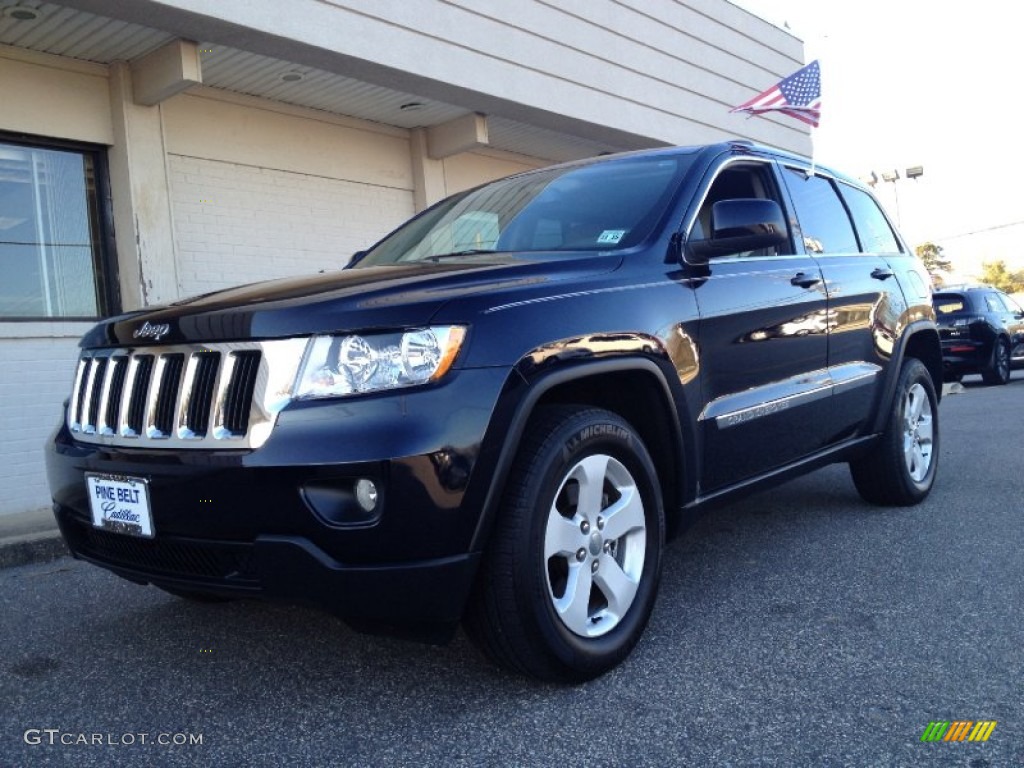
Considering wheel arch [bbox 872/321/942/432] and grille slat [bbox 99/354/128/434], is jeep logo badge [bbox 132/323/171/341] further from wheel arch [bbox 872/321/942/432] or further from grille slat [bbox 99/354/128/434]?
wheel arch [bbox 872/321/942/432]

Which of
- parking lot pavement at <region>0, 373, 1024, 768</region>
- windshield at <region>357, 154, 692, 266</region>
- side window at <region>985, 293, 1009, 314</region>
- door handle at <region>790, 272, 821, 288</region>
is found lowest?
parking lot pavement at <region>0, 373, 1024, 768</region>

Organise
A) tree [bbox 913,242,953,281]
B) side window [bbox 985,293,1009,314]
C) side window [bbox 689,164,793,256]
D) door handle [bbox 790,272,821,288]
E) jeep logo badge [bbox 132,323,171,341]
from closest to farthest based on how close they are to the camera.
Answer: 1. jeep logo badge [bbox 132,323,171,341]
2. side window [bbox 689,164,793,256]
3. door handle [bbox 790,272,821,288]
4. side window [bbox 985,293,1009,314]
5. tree [bbox 913,242,953,281]

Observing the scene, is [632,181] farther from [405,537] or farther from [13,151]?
[13,151]

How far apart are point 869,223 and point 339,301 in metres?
3.66

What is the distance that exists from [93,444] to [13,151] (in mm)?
5387

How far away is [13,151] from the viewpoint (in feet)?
23.9

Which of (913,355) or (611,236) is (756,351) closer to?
(611,236)

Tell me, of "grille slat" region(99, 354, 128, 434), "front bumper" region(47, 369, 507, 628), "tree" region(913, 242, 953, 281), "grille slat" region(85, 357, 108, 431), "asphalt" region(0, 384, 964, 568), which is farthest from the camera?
"tree" region(913, 242, 953, 281)

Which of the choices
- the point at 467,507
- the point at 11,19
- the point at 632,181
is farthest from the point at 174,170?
the point at 467,507

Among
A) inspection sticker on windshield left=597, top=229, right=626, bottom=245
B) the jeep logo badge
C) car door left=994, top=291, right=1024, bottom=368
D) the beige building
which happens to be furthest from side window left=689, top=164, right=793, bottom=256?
car door left=994, top=291, right=1024, bottom=368

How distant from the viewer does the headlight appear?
2.46 metres

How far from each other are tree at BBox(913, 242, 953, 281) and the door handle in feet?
240

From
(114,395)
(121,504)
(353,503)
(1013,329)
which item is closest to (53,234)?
(114,395)

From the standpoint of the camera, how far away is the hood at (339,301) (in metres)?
2.51
